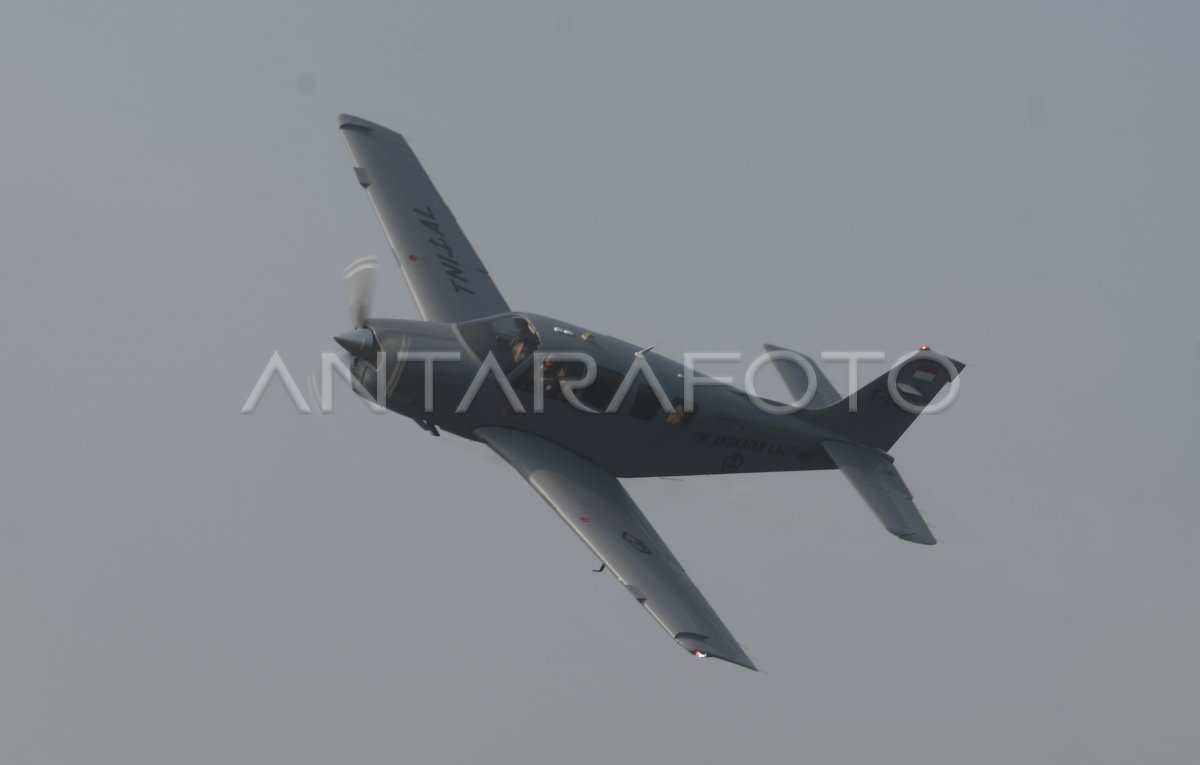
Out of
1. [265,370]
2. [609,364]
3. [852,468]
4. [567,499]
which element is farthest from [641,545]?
[265,370]

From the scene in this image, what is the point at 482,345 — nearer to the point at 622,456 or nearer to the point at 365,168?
Answer: the point at 622,456

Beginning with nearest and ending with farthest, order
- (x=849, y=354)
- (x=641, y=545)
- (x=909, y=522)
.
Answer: (x=641, y=545), (x=909, y=522), (x=849, y=354)

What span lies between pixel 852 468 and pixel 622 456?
472 cm

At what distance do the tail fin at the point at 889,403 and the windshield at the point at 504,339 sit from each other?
5.99m

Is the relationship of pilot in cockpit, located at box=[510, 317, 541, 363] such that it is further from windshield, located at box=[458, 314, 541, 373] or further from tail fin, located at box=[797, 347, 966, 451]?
tail fin, located at box=[797, 347, 966, 451]

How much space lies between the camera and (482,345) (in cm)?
3153

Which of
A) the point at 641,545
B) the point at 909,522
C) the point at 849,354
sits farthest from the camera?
the point at 849,354

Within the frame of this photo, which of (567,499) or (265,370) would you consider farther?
(265,370)

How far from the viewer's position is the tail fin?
34094 mm

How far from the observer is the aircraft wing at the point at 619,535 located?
27.8m

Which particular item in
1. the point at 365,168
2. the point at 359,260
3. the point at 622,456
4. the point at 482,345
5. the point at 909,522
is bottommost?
the point at 909,522

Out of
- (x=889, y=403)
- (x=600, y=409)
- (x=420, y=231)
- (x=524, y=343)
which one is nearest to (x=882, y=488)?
(x=889, y=403)

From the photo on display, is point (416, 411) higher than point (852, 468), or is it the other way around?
point (416, 411)

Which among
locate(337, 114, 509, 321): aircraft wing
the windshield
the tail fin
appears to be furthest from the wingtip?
the tail fin
